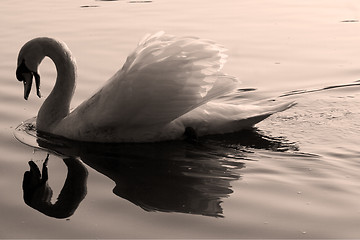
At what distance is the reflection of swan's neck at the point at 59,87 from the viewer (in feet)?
30.3

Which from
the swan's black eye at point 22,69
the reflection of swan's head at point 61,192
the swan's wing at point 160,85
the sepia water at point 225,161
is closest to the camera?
the sepia water at point 225,161

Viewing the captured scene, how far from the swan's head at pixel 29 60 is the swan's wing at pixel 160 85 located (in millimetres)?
1114

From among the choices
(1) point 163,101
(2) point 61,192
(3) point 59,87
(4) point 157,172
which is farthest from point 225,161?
(3) point 59,87

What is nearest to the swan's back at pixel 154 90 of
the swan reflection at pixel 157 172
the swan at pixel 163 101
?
the swan at pixel 163 101

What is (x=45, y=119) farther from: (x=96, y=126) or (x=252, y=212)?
(x=252, y=212)

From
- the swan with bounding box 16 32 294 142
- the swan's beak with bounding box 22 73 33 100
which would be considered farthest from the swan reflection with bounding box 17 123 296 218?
the swan's beak with bounding box 22 73 33 100

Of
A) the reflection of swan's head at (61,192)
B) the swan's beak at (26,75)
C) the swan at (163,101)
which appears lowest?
the reflection of swan's head at (61,192)

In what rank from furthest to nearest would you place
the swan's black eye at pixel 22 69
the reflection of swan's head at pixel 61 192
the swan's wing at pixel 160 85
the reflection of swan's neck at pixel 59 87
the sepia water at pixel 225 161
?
1. the swan's black eye at pixel 22 69
2. the reflection of swan's neck at pixel 59 87
3. the swan's wing at pixel 160 85
4. the reflection of swan's head at pixel 61 192
5. the sepia water at pixel 225 161

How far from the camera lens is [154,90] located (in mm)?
8359

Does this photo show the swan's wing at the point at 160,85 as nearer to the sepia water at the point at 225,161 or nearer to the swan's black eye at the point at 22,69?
the sepia water at the point at 225,161

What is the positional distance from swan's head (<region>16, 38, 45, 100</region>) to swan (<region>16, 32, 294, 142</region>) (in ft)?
2.45

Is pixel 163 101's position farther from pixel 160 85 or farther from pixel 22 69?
pixel 22 69

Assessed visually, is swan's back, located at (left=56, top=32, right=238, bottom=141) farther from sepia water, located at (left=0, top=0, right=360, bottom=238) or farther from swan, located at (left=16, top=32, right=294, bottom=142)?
sepia water, located at (left=0, top=0, right=360, bottom=238)

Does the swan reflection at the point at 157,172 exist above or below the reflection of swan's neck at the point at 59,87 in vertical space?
below
